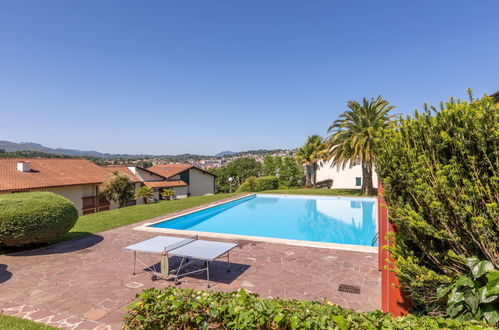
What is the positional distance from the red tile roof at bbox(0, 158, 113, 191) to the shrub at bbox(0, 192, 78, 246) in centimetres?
1532

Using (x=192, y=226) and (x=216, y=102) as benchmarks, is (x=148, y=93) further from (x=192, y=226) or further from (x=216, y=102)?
(x=192, y=226)

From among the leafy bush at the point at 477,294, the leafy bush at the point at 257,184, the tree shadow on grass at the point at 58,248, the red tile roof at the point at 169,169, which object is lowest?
the tree shadow on grass at the point at 58,248

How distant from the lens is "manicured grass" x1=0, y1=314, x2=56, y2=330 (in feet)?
13.6

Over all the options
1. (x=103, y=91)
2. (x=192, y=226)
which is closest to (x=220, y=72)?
(x=103, y=91)

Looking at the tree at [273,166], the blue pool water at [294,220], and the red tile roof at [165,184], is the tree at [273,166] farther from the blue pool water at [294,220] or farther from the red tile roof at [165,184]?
the blue pool water at [294,220]

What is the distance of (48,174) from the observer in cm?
2341

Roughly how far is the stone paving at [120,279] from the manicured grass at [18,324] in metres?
0.16

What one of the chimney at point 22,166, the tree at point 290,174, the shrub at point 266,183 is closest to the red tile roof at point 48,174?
the chimney at point 22,166

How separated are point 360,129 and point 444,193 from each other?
19.7 m

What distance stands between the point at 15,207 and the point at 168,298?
25.8 ft

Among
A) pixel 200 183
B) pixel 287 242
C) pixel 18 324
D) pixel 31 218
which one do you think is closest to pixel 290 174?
pixel 200 183

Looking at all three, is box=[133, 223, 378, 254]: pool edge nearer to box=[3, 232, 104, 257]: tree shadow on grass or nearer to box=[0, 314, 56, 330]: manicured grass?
box=[3, 232, 104, 257]: tree shadow on grass

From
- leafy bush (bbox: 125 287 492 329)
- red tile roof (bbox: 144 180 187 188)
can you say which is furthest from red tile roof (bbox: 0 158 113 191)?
leafy bush (bbox: 125 287 492 329)

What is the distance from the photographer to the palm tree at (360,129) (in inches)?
776
